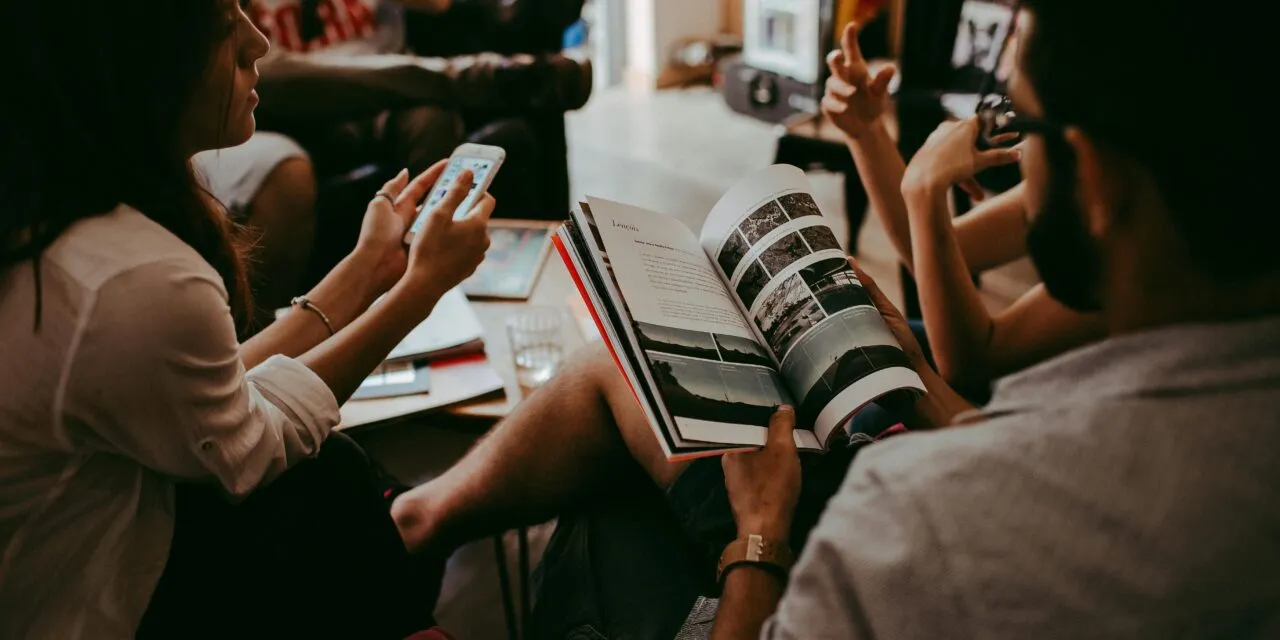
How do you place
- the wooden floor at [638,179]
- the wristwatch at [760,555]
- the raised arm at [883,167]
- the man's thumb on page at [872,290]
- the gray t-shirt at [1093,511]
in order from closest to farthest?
the gray t-shirt at [1093,511] < the wristwatch at [760,555] < the man's thumb on page at [872,290] < the raised arm at [883,167] < the wooden floor at [638,179]

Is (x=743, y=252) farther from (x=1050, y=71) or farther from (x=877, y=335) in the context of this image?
(x=1050, y=71)

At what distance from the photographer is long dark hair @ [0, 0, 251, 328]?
0.66 meters

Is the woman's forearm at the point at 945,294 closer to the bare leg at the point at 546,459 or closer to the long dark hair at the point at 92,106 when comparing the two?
the bare leg at the point at 546,459

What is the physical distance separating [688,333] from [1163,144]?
44cm

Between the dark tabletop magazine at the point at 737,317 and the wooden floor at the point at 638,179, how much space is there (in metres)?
0.74

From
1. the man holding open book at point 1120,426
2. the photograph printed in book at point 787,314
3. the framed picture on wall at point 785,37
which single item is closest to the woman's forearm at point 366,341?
the photograph printed in book at point 787,314

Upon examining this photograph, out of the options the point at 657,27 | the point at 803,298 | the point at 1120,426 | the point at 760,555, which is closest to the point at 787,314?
the point at 803,298

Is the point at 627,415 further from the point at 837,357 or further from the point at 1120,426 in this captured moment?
the point at 1120,426

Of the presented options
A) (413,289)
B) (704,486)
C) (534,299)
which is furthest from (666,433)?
(534,299)

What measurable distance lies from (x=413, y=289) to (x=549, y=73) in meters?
1.22

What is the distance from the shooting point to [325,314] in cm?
108

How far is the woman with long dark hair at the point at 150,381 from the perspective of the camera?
652 millimetres

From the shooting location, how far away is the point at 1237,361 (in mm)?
464

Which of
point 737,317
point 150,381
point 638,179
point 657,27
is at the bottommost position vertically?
point 638,179
